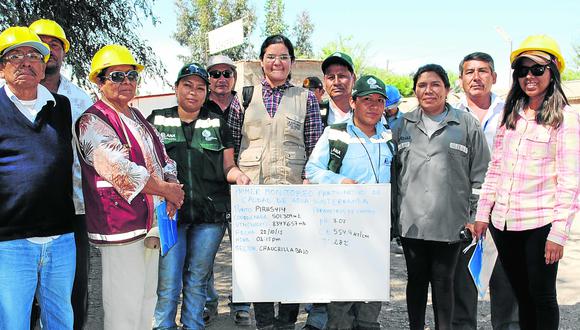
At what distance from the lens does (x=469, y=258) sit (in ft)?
13.8

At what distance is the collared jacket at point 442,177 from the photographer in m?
3.81

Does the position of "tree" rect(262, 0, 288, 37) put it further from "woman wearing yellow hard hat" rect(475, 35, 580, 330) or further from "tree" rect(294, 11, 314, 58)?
"woman wearing yellow hard hat" rect(475, 35, 580, 330)

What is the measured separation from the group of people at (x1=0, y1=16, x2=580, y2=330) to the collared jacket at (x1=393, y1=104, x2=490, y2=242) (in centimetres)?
1

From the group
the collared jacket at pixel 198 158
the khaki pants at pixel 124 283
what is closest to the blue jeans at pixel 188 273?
the collared jacket at pixel 198 158

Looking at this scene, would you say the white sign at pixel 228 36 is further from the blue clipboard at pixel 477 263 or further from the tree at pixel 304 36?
the tree at pixel 304 36

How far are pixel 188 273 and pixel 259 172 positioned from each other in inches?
37.4

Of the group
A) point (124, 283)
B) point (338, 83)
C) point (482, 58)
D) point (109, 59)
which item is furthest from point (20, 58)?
point (482, 58)

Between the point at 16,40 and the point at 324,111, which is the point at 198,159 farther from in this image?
the point at 16,40

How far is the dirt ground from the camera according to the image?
5047mm

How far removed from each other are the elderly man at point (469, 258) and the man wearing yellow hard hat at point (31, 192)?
2.81 meters

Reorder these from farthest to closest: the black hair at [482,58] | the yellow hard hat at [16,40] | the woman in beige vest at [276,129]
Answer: the black hair at [482,58] < the woman in beige vest at [276,129] < the yellow hard hat at [16,40]

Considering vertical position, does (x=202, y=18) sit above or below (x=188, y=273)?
above

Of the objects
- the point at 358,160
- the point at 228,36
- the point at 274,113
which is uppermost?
the point at 228,36

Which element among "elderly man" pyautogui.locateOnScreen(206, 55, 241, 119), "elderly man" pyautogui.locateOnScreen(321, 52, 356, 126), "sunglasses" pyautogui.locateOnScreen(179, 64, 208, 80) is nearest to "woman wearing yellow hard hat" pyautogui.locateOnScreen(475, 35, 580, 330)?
"elderly man" pyautogui.locateOnScreen(321, 52, 356, 126)
